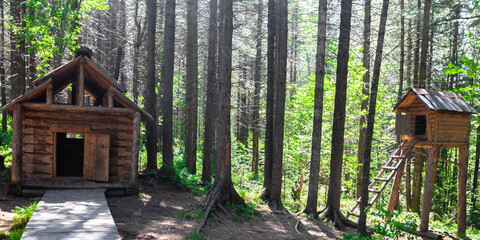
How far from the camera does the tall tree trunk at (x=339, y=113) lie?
12.5m

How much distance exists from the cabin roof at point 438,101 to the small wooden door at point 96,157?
11803 mm

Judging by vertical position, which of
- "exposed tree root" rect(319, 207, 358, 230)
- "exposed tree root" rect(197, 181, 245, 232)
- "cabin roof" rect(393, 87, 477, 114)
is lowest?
"exposed tree root" rect(319, 207, 358, 230)

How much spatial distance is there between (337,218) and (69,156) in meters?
12.5

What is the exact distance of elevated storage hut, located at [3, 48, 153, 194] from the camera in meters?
11.8

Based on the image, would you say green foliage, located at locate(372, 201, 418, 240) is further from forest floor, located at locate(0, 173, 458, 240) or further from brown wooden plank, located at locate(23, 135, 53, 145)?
brown wooden plank, located at locate(23, 135, 53, 145)

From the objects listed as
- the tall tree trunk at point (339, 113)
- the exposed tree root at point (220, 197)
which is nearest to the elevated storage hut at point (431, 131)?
the tall tree trunk at point (339, 113)

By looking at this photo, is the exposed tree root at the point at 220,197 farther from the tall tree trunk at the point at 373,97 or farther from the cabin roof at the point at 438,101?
the cabin roof at the point at 438,101

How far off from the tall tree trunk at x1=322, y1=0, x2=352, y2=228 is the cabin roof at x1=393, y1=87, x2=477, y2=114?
2.85 m

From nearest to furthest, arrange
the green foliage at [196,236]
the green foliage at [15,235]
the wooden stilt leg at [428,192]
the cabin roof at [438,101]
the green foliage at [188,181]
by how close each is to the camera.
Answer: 1. the green foliage at [15,235]
2. the green foliage at [196,236]
3. the cabin roof at [438,101]
4. the wooden stilt leg at [428,192]
5. the green foliage at [188,181]

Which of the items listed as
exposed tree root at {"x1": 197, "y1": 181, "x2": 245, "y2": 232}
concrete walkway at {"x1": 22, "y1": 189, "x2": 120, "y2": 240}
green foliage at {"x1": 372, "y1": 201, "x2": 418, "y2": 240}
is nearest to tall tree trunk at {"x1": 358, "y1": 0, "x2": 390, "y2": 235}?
green foliage at {"x1": 372, "y1": 201, "x2": 418, "y2": 240}

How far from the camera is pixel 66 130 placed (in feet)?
41.0

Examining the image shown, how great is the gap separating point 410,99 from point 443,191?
468 inches

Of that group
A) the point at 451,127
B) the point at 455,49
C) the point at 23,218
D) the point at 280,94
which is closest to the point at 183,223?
the point at 23,218

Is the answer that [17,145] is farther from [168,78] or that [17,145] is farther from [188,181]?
[168,78]
